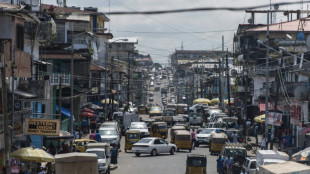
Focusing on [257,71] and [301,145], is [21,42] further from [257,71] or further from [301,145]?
[257,71]

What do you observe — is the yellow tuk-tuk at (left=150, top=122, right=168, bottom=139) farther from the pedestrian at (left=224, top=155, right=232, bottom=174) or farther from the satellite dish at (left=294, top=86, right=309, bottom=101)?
the pedestrian at (left=224, top=155, right=232, bottom=174)

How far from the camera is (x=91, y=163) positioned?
2369 centimetres

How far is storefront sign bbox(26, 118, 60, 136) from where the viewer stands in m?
28.0

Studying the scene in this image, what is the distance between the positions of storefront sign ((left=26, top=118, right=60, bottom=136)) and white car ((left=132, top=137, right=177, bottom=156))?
1468 centimetres

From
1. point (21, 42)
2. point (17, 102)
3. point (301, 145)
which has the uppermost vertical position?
point (21, 42)

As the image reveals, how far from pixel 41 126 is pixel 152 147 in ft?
50.4

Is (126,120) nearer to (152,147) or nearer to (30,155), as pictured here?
(152,147)

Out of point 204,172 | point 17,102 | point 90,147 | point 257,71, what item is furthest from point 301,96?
point 257,71

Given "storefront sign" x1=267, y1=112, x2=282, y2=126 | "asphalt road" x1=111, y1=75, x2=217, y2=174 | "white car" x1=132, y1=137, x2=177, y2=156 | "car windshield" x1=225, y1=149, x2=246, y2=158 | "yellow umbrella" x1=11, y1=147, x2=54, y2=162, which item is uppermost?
"storefront sign" x1=267, y1=112, x2=282, y2=126

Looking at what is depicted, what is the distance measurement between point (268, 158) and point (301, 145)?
66.5 feet

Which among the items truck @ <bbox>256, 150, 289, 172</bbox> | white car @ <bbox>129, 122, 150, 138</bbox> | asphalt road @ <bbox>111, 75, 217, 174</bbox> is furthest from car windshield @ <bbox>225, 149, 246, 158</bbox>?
white car @ <bbox>129, 122, 150, 138</bbox>

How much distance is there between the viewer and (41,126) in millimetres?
28172

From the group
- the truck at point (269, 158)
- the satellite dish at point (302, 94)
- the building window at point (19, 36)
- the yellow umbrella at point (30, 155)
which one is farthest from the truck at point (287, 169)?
the satellite dish at point (302, 94)

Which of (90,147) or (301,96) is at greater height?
(301,96)
